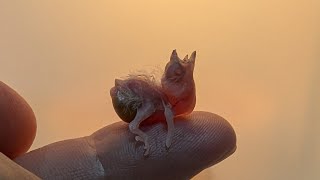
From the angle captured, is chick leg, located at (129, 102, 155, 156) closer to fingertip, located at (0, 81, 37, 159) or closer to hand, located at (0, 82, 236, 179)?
hand, located at (0, 82, 236, 179)

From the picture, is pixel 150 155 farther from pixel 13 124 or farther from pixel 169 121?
pixel 13 124

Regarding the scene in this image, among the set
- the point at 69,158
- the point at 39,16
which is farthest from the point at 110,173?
the point at 39,16

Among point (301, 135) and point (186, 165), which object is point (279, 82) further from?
point (186, 165)

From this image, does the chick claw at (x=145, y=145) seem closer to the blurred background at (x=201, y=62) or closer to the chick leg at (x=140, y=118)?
the chick leg at (x=140, y=118)

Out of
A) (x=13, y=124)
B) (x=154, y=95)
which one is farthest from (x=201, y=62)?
(x=13, y=124)

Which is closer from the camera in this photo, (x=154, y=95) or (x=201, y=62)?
(x=154, y=95)

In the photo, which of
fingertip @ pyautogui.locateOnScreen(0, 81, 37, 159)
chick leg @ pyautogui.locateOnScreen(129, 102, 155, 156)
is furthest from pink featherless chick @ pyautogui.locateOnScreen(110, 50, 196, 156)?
fingertip @ pyautogui.locateOnScreen(0, 81, 37, 159)

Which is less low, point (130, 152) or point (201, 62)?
point (201, 62)
